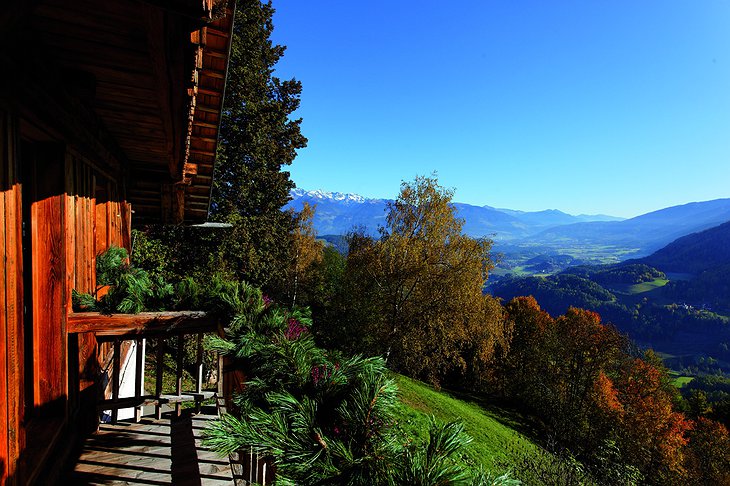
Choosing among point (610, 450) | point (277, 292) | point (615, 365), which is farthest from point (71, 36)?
point (615, 365)

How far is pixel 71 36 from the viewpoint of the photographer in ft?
7.62

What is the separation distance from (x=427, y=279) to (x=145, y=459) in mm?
13150

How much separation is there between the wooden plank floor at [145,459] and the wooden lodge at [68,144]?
36 cm

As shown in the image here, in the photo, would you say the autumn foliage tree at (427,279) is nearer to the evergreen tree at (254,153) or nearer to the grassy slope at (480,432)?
the grassy slope at (480,432)

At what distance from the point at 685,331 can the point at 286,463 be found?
629 ft

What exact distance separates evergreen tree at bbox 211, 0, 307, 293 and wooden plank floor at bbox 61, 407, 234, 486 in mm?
11567

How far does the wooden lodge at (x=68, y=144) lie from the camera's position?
2029 mm

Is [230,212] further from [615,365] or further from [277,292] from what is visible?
[615,365]

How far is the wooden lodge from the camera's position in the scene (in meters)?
2.03

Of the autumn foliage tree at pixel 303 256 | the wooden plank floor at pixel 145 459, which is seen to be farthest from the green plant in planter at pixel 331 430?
the autumn foliage tree at pixel 303 256

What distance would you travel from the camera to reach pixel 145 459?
14.9 feet

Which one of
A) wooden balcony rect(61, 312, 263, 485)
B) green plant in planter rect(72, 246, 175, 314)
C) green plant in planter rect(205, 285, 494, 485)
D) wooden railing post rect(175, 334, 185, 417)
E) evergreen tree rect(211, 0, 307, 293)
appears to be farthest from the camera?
evergreen tree rect(211, 0, 307, 293)

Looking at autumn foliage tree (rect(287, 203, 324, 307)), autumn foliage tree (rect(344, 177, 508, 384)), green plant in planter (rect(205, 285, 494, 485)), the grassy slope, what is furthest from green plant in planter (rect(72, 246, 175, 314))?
autumn foliage tree (rect(287, 203, 324, 307))

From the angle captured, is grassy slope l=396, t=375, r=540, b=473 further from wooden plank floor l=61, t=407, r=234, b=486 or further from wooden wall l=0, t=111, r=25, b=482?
wooden wall l=0, t=111, r=25, b=482
